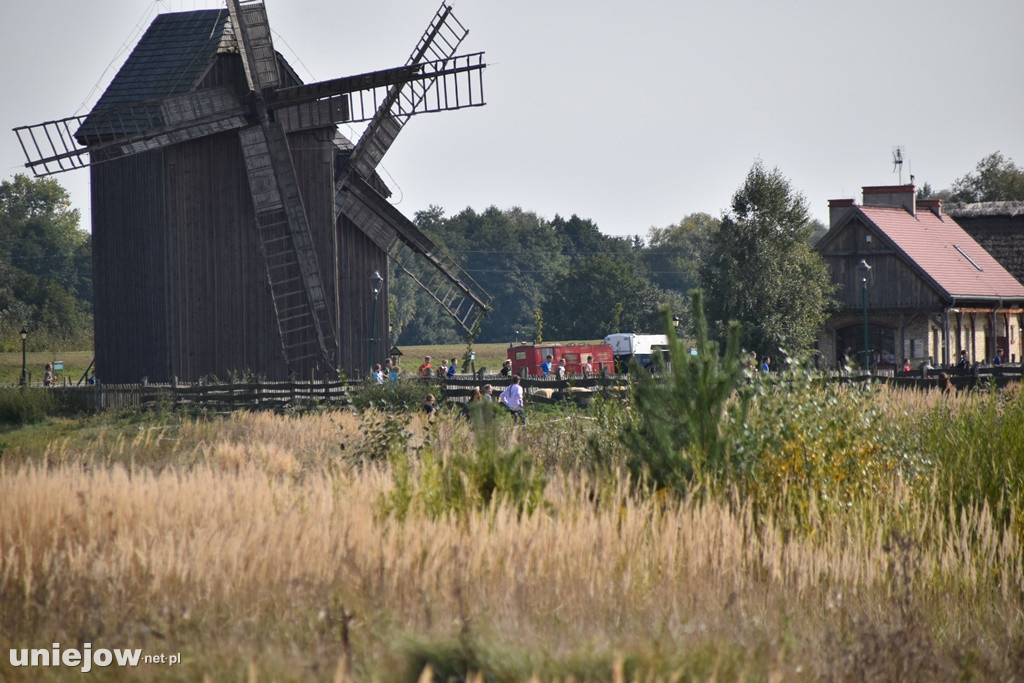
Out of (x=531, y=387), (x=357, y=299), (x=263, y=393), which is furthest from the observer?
(x=357, y=299)

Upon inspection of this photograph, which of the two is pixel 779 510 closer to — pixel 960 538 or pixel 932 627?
pixel 960 538

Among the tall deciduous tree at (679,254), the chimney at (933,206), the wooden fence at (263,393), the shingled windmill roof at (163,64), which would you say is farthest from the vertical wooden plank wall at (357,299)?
the tall deciduous tree at (679,254)

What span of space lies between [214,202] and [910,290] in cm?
2821

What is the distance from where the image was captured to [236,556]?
680 cm

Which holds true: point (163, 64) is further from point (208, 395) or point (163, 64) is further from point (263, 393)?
point (263, 393)

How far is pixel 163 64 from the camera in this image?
101ft

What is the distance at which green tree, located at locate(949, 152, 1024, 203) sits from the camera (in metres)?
→ 81.2

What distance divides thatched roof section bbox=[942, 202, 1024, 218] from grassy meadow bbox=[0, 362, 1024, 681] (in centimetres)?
4805

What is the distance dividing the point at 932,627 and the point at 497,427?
177 inches

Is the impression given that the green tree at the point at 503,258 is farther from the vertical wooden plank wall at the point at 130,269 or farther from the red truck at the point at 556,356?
the vertical wooden plank wall at the point at 130,269

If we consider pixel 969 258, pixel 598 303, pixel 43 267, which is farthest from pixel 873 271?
pixel 43 267

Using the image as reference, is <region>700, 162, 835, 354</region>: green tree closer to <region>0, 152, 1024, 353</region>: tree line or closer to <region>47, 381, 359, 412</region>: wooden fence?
<region>0, 152, 1024, 353</region>: tree line

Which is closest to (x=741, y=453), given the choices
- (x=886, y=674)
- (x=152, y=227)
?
(x=886, y=674)

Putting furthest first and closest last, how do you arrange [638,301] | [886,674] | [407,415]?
[638,301] → [407,415] → [886,674]
